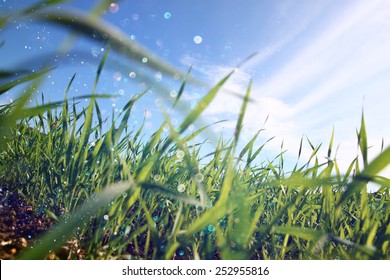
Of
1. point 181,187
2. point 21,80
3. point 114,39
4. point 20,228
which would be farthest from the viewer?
point 181,187

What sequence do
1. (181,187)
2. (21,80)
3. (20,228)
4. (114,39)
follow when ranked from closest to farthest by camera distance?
(114,39), (21,80), (20,228), (181,187)

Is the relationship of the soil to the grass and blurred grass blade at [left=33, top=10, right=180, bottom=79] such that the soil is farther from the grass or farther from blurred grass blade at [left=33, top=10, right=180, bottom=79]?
blurred grass blade at [left=33, top=10, right=180, bottom=79]

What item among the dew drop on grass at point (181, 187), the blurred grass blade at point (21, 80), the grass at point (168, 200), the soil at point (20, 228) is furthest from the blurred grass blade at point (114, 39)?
the dew drop on grass at point (181, 187)

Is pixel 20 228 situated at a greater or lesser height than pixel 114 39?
lesser

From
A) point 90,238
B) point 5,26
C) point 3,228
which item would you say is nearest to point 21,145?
point 3,228

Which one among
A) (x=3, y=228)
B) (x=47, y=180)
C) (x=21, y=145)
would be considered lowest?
(x=3, y=228)

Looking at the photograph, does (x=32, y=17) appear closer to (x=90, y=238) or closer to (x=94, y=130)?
(x=90, y=238)

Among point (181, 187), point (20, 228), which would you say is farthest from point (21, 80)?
point (181, 187)

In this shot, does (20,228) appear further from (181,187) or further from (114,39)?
(114,39)

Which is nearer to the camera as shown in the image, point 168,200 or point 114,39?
point 114,39
